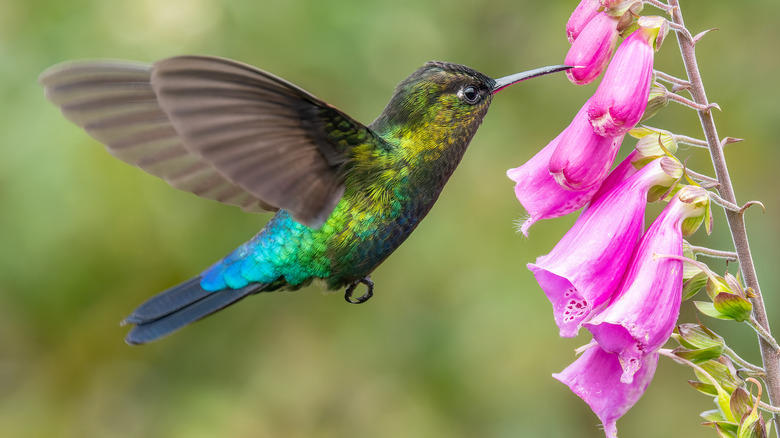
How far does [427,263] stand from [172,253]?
0.89m

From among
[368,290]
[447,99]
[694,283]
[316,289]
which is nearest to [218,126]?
[447,99]

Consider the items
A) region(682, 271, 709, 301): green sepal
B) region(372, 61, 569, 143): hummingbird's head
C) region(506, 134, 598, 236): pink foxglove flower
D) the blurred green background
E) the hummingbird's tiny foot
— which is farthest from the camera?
the blurred green background

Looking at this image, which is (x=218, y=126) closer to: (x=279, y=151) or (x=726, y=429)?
(x=279, y=151)

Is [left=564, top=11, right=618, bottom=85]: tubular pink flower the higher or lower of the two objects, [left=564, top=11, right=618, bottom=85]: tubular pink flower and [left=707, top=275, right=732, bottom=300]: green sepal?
the higher

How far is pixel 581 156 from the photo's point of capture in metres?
1.49

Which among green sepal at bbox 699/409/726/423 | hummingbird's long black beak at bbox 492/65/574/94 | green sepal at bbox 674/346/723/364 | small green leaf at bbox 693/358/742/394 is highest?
hummingbird's long black beak at bbox 492/65/574/94

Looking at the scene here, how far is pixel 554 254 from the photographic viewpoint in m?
1.52

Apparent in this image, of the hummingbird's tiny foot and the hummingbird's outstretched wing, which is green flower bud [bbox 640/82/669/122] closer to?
the hummingbird's outstretched wing

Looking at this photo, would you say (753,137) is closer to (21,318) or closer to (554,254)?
(554,254)

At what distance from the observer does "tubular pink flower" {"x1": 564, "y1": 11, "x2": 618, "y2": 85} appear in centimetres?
152

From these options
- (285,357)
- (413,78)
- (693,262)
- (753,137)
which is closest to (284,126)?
(413,78)

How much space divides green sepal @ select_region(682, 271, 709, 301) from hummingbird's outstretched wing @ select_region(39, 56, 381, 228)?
2.33ft

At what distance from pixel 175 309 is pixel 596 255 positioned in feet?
3.28

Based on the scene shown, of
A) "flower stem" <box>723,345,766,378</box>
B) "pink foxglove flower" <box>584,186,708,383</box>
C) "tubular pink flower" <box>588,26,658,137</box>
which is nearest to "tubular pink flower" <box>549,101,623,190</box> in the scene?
"tubular pink flower" <box>588,26,658,137</box>
